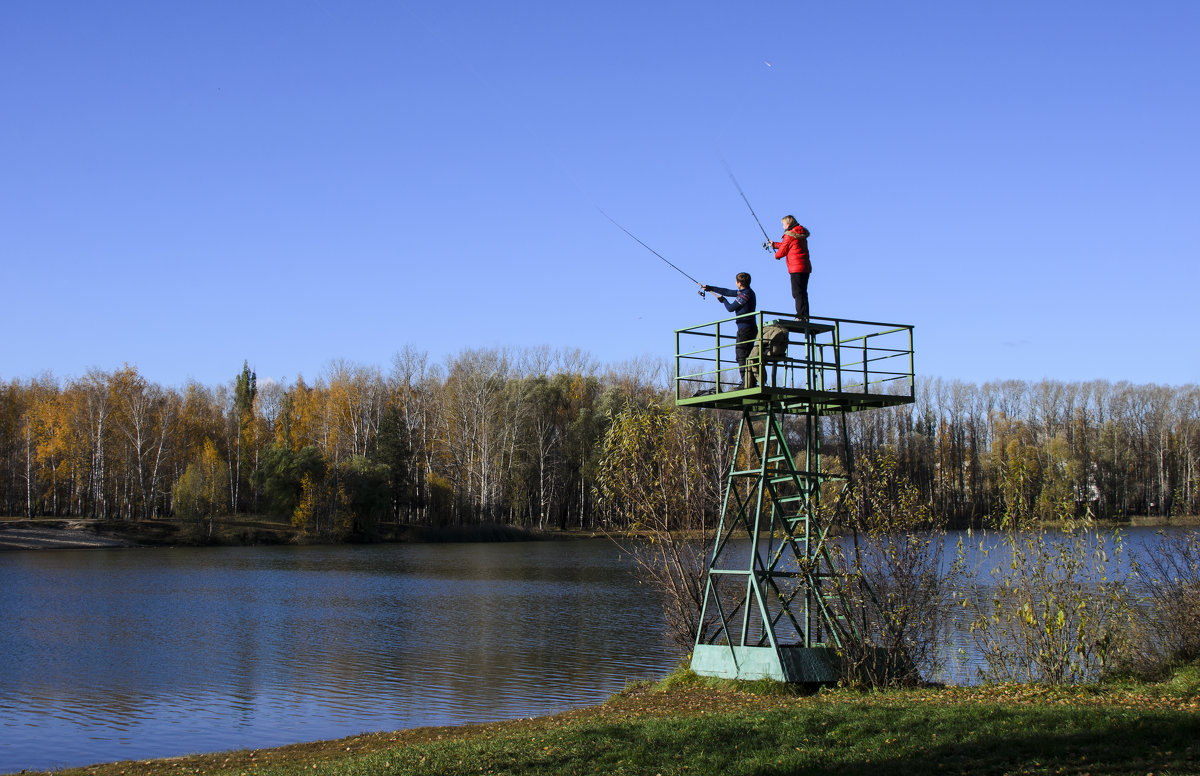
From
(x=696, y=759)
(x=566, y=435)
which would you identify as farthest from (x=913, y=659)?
(x=566, y=435)

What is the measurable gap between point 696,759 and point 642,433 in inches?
377

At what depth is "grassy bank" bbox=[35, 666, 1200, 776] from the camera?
996 cm

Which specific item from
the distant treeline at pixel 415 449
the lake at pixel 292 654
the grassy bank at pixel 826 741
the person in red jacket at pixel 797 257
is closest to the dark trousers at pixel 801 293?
the person in red jacket at pixel 797 257

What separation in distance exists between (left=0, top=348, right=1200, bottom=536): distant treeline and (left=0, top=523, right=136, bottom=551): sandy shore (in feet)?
21.1

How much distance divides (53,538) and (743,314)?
2806 inches

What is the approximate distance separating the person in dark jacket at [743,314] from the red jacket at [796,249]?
91 centimetres

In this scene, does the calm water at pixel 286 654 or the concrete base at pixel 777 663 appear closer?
the concrete base at pixel 777 663

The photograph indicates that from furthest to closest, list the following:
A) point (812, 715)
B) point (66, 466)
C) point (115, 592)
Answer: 1. point (66, 466)
2. point (115, 592)
3. point (812, 715)

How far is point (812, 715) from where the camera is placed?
12461mm

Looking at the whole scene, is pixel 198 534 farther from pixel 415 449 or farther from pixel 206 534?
pixel 415 449

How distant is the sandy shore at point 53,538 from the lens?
2749 inches

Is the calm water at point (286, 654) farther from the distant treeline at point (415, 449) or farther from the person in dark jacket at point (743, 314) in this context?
the distant treeline at point (415, 449)

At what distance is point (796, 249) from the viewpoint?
Result: 52.0 feet

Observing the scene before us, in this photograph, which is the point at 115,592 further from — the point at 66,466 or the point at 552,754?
the point at 66,466
